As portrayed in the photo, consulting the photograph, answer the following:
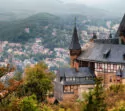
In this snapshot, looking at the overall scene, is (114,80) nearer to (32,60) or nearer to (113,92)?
(113,92)

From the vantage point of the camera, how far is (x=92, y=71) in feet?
195

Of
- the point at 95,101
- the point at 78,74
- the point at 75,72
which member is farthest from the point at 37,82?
the point at 95,101

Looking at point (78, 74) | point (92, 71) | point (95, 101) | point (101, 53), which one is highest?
point (95, 101)

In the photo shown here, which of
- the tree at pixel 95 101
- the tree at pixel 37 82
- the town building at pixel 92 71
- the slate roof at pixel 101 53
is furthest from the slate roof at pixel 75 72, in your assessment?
the tree at pixel 95 101

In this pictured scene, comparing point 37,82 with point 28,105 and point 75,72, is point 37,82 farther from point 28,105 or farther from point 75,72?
point 28,105

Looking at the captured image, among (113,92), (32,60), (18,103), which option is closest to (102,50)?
(113,92)

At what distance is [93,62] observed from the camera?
59656mm

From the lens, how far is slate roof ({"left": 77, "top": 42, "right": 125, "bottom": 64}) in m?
57.6

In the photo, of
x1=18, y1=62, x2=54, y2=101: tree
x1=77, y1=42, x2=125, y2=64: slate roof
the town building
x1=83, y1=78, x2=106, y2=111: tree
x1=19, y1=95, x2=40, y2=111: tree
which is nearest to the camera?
x1=83, y1=78, x2=106, y2=111: tree

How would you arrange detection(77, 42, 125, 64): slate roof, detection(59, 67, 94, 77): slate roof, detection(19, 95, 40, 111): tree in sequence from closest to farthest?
detection(19, 95, 40, 111): tree < detection(77, 42, 125, 64): slate roof < detection(59, 67, 94, 77): slate roof

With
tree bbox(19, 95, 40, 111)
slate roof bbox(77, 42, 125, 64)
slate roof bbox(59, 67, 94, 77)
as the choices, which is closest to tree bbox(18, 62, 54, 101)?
slate roof bbox(59, 67, 94, 77)

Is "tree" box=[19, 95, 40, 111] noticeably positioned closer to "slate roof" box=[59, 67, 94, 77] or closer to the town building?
the town building

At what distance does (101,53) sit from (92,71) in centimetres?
295

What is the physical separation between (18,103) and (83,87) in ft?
92.2
